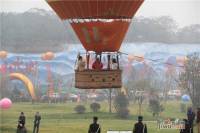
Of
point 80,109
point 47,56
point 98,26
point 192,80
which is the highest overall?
point 47,56

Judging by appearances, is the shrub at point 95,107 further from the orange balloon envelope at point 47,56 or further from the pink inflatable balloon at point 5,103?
the pink inflatable balloon at point 5,103

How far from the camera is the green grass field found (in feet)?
47.7

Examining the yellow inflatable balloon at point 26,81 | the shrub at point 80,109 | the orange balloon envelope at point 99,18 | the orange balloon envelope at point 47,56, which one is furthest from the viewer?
the orange balloon envelope at point 47,56

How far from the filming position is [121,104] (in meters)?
15.3

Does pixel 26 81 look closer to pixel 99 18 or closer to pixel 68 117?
pixel 68 117

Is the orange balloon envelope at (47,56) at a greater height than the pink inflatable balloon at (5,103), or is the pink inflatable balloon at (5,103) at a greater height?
the orange balloon envelope at (47,56)

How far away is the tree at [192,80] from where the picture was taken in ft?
48.3

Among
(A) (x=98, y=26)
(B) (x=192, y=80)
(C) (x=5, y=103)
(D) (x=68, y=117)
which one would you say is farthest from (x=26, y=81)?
(A) (x=98, y=26)

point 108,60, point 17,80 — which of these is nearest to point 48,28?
point 17,80

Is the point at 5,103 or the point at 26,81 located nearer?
the point at 5,103

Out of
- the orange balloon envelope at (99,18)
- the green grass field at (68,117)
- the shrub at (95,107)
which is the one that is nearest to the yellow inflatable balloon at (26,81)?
the green grass field at (68,117)

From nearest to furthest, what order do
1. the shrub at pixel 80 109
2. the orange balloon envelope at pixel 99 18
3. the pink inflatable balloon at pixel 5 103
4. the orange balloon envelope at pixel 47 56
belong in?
the orange balloon envelope at pixel 99 18 → the pink inflatable balloon at pixel 5 103 → the shrub at pixel 80 109 → the orange balloon envelope at pixel 47 56

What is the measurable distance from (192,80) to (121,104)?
1435 mm

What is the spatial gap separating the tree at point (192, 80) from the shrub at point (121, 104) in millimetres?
1084
